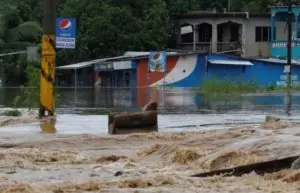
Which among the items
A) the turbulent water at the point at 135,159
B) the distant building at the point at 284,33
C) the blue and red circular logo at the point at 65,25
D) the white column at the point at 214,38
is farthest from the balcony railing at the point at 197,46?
the turbulent water at the point at 135,159

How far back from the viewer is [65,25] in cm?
1898

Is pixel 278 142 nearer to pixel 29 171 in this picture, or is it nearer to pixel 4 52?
pixel 29 171

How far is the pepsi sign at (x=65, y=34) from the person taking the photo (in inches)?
738

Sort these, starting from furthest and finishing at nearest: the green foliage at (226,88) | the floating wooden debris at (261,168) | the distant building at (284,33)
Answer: the distant building at (284,33)
the green foliage at (226,88)
the floating wooden debris at (261,168)

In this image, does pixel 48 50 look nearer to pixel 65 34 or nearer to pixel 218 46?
pixel 65 34

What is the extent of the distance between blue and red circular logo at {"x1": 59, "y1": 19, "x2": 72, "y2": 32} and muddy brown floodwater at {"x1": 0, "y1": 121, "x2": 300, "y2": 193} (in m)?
5.83

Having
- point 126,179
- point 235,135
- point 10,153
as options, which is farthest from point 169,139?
point 126,179

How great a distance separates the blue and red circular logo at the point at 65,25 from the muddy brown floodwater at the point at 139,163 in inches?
229

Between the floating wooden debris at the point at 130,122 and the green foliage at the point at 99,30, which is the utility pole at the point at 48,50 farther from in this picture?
the green foliage at the point at 99,30

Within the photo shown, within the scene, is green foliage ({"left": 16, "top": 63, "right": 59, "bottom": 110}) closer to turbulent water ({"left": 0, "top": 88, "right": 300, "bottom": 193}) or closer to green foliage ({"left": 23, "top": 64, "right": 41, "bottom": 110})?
green foliage ({"left": 23, "top": 64, "right": 41, "bottom": 110})

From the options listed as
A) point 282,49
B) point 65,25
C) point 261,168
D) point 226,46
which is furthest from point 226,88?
point 261,168

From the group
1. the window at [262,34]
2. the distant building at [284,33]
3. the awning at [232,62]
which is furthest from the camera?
the window at [262,34]

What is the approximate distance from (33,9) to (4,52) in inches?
360

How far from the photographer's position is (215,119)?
1912 centimetres
